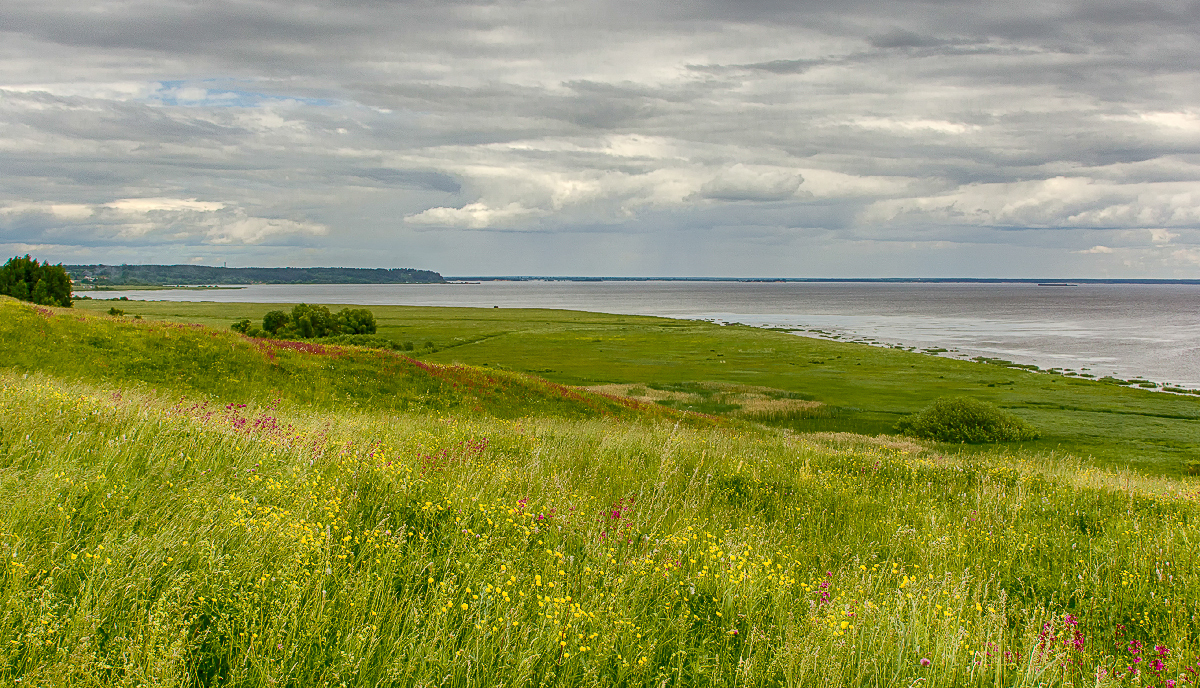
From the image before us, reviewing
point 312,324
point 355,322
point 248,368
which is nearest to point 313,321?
point 312,324

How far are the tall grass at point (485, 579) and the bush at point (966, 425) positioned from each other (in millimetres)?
32797

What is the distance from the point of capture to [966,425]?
39.7 m

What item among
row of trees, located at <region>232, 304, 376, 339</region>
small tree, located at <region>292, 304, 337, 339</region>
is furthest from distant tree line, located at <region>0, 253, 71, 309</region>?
small tree, located at <region>292, 304, 337, 339</region>

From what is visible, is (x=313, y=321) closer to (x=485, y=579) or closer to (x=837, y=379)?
(x=837, y=379)

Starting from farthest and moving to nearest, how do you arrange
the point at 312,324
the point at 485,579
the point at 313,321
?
the point at 313,321 → the point at 312,324 → the point at 485,579

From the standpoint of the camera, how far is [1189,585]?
6.90 m

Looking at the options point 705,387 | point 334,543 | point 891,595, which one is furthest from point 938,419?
point 334,543

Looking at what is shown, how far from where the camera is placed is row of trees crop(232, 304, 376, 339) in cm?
7700

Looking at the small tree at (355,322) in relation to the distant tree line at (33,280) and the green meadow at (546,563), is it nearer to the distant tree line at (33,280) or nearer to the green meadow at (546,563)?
the distant tree line at (33,280)

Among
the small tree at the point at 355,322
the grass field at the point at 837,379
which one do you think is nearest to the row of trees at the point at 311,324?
the small tree at the point at 355,322

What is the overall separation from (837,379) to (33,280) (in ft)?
324

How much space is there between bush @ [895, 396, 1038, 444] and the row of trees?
62.1 m

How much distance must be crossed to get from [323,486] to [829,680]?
481cm

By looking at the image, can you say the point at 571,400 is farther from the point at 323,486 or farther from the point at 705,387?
the point at 323,486
